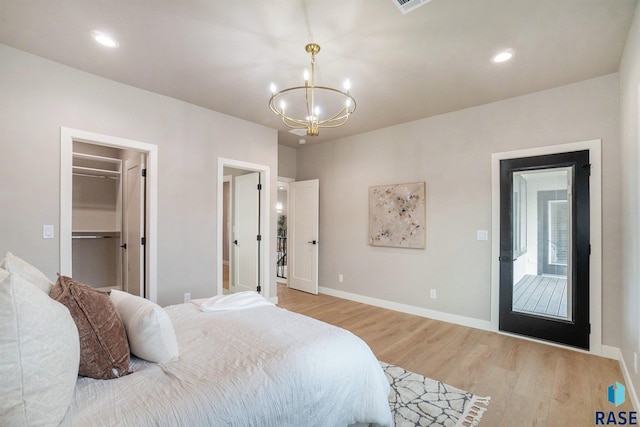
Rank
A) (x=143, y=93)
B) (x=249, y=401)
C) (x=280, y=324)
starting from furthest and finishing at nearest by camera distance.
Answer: (x=143, y=93) → (x=280, y=324) → (x=249, y=401)

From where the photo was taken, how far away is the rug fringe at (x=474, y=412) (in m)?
2.00

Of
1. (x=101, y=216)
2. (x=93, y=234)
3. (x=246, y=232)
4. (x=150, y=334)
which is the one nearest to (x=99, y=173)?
(x=101, y=216)

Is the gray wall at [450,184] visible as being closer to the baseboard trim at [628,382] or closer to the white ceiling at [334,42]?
the baseboard trim at [628,382]

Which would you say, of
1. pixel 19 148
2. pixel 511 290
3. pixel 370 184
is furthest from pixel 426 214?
pixel 19 148

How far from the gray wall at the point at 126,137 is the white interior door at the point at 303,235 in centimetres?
103

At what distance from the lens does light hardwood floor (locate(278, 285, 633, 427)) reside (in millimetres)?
2152

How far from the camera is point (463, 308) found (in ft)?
12.9

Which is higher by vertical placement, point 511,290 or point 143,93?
point 143,93

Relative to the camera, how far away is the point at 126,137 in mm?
3244

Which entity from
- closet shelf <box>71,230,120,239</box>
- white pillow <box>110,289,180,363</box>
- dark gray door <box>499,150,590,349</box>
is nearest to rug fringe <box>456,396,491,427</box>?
dark gray door <box>499,150,590,349</box>

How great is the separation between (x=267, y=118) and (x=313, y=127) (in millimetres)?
2082

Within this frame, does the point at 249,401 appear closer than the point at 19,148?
Yes

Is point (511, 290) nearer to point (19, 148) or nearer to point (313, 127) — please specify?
point (313, 127)

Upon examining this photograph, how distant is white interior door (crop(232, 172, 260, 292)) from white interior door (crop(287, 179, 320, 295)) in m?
1.13
